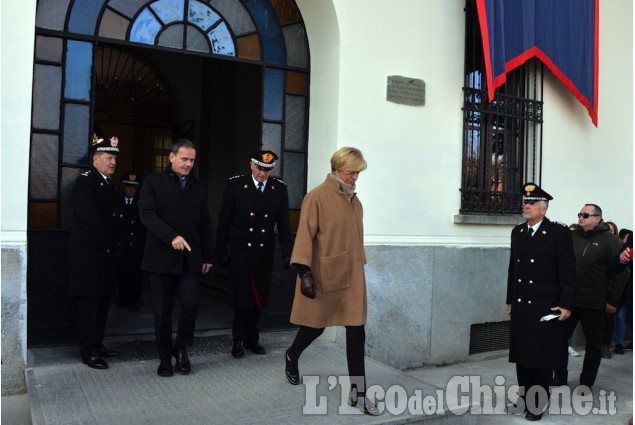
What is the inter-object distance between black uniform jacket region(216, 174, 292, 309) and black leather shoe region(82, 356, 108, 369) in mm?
1204

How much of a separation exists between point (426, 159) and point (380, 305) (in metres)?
1.77

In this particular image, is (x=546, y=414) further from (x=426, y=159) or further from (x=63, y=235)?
(x=63, y=235)

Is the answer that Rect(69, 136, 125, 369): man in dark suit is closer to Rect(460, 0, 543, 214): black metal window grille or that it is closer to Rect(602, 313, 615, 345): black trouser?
Rect(460, 0, 543, 214): black metal window grille

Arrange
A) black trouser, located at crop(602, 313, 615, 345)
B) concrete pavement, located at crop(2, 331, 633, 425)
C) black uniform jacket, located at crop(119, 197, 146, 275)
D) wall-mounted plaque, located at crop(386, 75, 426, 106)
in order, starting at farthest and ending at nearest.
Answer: black uniform jacket, located at crop(119, 197, 146, 275) < black trouser, located at crop(602, 313, 615, 345) < wall-mounted plaque, located at crop(386, 75, 426, 106) < concrete pavement, located at crop(2, 331, 633, 425)

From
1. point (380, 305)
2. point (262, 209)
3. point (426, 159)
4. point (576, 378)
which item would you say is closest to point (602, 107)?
point (426, 159)

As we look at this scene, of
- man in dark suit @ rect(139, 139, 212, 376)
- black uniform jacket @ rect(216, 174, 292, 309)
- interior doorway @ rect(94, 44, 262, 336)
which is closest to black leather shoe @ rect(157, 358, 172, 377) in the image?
man in dark suit @ rect(139, 139, 212, 376)

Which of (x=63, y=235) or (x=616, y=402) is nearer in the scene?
(x=63, y=235)

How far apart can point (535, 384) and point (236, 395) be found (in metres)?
2.58

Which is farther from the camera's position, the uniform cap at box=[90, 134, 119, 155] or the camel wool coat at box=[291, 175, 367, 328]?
the uniform cap at box=[90, 134, 119, 155]

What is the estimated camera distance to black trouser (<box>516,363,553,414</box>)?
5355 millimetres

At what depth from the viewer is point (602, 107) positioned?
8.84 m

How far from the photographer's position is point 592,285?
6.46m

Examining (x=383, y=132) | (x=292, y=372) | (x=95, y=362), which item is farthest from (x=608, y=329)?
(x=95, y=362)

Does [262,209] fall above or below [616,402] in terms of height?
above
